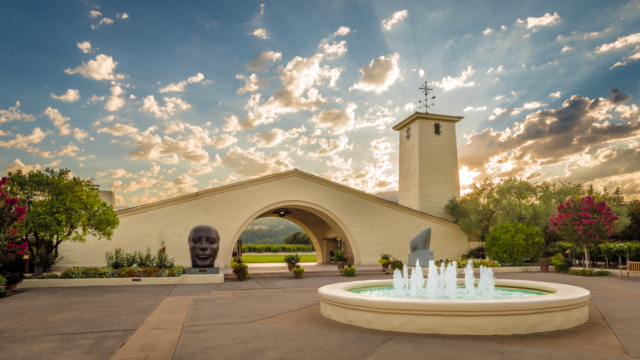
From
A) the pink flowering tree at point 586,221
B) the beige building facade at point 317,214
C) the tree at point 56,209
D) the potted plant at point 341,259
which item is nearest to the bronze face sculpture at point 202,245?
the tree at point 56,209

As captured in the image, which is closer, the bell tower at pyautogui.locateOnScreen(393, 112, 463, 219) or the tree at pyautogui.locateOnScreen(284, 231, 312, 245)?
the bell tower at pyautogui.locateOnScreen(393, 112, 463, 219)

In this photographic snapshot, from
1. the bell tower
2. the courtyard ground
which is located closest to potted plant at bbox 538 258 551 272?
the bell tower

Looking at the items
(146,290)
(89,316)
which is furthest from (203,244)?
(89,316)

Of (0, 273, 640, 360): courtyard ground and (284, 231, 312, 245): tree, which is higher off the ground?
(284, 231, 312, 245): tree

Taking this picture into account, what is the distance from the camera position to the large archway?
82.7 ft

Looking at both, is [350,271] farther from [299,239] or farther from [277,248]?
[299,239]

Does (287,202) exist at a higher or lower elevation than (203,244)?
higher

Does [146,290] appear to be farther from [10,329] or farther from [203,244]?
[10,329]

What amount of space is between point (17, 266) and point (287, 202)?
1419cm

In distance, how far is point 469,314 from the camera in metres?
6.36

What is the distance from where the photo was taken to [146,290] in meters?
13.6

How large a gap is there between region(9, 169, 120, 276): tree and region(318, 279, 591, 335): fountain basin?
13907 millimetres

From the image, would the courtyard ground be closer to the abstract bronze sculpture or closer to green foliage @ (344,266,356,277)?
green foliage @ (344,266,356,277)

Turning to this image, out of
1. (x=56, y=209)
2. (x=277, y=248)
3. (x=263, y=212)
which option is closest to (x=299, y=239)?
(x=277, y=248)
